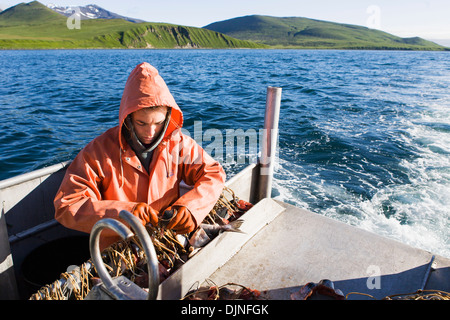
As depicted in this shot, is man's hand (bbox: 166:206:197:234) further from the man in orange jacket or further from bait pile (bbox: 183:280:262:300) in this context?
bait pile (bbox: 183:280:262:300)

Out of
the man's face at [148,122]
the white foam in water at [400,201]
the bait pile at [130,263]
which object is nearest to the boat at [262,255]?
the bait pile at [130,263]

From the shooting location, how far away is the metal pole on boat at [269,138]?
10.7ft

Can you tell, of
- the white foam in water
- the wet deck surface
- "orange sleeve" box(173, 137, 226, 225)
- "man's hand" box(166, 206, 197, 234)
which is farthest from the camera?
the white foam in water

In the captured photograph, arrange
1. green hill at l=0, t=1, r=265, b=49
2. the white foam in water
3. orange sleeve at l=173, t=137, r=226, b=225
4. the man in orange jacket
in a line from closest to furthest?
the man in orange jacket, orange sleeve at l=173, t=137, r=226, b=225, the white foam in water, green hill at l=0, t=1, r=265, b=49

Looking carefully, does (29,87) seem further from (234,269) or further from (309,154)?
(234,269)

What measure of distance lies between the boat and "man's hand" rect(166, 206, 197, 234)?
23 centimetres

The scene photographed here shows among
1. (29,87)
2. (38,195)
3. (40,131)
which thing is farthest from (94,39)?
(38,195)

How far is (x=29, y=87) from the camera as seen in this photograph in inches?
679

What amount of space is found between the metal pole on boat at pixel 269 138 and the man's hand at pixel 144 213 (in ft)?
5.44

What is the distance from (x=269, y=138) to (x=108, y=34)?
12918 centimetres

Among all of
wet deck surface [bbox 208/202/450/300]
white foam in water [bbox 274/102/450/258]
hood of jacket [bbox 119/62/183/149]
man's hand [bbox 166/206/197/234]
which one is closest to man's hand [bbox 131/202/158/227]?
man's hand [bbox 166/206/197/234]

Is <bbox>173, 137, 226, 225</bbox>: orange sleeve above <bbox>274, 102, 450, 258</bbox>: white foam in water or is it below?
above

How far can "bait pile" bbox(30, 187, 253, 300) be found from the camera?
2.07m

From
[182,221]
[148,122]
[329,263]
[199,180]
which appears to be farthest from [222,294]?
[148,122]
